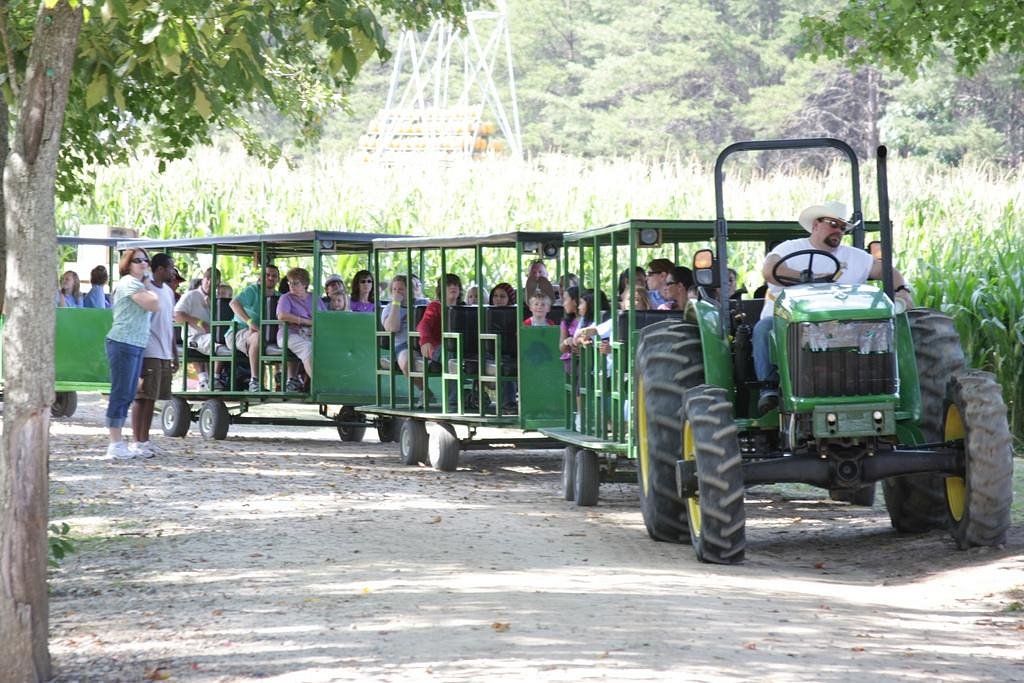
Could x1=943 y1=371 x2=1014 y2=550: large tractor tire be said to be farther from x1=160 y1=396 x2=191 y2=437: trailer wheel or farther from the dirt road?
x1=160 y1=396 x2=191 y2=437: trailer wheel

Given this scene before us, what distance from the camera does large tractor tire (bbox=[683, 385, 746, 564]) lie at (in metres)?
10.1

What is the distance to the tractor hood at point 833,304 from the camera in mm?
10156

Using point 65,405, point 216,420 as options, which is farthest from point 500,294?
point 65,405

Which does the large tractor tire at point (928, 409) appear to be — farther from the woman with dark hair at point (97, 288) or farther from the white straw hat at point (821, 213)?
the woman with dark hair at point (97, 288)

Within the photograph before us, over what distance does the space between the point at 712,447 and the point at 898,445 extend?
1.34 meters

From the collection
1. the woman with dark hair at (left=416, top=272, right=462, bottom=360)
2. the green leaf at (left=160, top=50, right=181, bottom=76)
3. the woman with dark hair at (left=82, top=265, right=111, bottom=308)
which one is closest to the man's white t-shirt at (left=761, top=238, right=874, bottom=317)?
the green leaf at (left=160, top=50, right=181, bottom=76)

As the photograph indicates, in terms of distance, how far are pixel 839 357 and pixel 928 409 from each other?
3.98ft

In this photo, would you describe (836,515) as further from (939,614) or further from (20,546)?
(20,546)

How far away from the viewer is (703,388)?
10.4m

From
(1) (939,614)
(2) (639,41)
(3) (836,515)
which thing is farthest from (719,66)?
(1) (939,614)

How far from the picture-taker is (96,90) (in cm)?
902

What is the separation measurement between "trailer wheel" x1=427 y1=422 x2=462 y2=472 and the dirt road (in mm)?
1893

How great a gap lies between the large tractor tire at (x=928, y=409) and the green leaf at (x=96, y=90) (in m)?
5.24

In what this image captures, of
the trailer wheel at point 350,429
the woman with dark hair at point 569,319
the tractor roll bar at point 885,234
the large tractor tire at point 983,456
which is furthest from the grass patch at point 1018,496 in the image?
the trailer wheel at point 350,429
